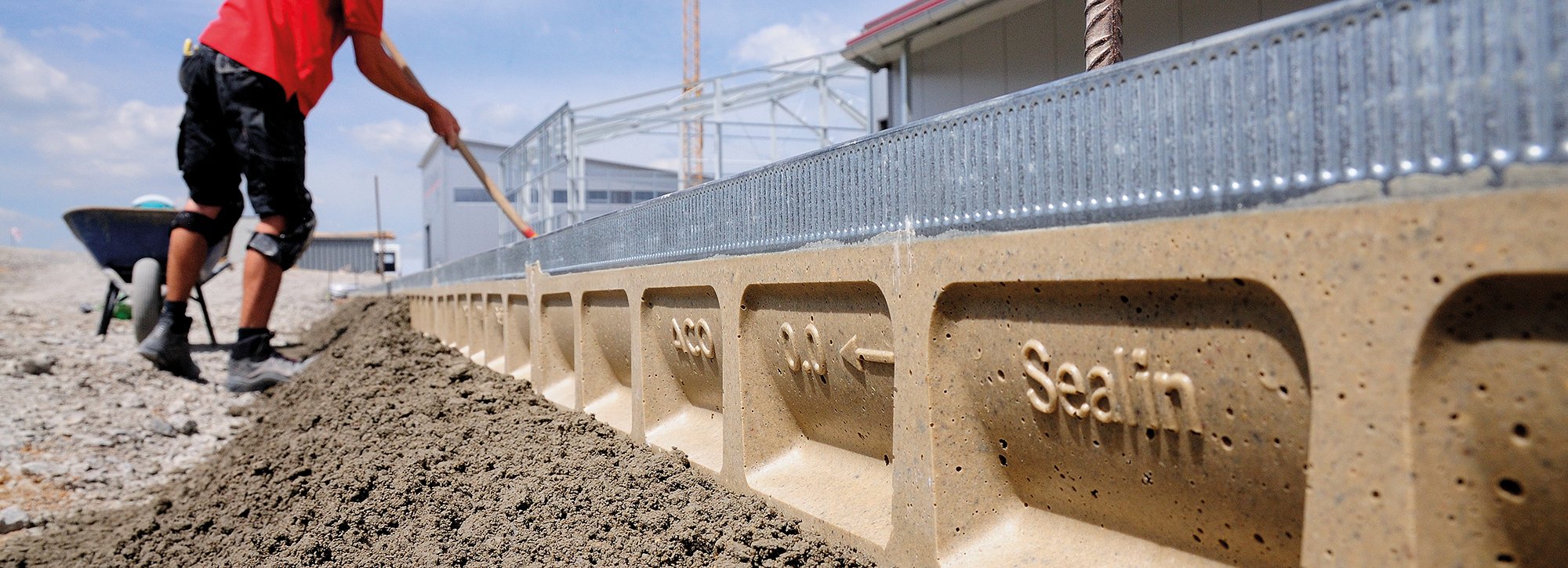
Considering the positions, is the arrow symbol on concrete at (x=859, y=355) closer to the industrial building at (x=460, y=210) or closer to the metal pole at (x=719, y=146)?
the metal pole at (x=719, y=146)

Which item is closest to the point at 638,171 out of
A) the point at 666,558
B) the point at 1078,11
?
the point at 1078,11

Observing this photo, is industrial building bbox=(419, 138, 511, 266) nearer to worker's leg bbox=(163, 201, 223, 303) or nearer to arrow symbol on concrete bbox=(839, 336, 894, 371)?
worker's leg bbox=(163, 201, 223, 303)

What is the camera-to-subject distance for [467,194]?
37094 millimetres

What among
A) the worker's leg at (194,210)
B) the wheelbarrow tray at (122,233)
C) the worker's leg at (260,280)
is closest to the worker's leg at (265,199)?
the worker's leg at (260,280)

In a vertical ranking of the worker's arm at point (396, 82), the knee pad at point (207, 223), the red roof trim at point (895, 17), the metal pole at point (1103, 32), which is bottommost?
the knee pad at point (207, 223)

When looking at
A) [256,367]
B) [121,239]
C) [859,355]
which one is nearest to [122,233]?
[121,239]

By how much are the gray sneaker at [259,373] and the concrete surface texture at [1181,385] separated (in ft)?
16.0

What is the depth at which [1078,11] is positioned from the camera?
274 inches

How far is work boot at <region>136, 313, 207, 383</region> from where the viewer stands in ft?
19.7

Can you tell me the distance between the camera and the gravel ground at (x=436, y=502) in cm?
252

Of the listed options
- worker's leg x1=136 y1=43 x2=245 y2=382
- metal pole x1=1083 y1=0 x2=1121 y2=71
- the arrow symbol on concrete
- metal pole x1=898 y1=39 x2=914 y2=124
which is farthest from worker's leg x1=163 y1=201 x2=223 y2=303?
metal pole x1=898 y1=39 x2=914 y2=124

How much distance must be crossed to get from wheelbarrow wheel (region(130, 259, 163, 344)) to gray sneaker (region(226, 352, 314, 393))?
4.29 ft

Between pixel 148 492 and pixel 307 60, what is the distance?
2.79 metres

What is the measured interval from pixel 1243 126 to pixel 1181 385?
45cm
